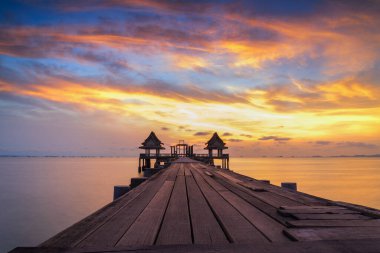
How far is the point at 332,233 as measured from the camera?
106 inches

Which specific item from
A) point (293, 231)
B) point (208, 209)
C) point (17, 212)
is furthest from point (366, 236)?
point (17, 212)

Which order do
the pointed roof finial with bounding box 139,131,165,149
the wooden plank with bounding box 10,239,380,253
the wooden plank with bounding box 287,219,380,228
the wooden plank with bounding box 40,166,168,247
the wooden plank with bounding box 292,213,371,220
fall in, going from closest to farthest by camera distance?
the wooden plank with bounding box 10,239,380,253 < the wooden plank with bounding box 40,166,168,247 < the wooden plank with bounding box 287,219,380,228 < the wooden plank with bounding box 292,213,371,220 < the pointed roof finial with bounding box 139,131,165,149

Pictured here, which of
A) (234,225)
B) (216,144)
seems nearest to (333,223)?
(234,225)

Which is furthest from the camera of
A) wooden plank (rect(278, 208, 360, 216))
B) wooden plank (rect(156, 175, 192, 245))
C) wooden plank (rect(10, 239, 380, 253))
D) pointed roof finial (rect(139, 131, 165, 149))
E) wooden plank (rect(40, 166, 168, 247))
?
pointed roof finial (rect(139, 131, 165, 149))

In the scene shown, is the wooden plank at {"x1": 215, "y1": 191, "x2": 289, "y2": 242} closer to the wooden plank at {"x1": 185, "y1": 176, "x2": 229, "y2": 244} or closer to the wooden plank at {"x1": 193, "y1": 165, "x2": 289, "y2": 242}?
the wooden plank at {"x1": 193, "y1": 165, "x2": 289, "y2": 242}

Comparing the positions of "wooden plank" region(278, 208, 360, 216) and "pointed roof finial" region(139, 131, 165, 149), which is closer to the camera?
"wooden plank" region(278, 208, 360, 216)

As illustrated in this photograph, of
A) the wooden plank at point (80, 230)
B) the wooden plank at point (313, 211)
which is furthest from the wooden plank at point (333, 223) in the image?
the wooden plank at point (80, 230)

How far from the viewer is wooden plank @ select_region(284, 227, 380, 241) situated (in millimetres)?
2557

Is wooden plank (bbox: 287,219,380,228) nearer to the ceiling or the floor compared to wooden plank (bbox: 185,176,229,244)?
nearer to the ceiling

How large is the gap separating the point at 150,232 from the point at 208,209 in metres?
1.42

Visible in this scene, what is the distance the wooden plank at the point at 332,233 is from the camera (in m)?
2.56

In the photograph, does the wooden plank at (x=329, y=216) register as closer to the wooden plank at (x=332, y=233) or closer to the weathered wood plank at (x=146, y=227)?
the wooden plank at (x=332, y=233)

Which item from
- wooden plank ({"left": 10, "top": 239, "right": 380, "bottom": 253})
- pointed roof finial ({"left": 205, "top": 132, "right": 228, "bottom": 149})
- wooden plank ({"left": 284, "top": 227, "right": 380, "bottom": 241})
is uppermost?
pointed roof finial ({"left": 205, "top": 132, "right": 228, "bottom": 149})

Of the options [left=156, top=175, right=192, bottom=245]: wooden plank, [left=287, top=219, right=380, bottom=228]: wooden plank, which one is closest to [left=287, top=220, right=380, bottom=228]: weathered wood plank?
[left=287, top=219, right=380, bottom=228]: wooden plank
